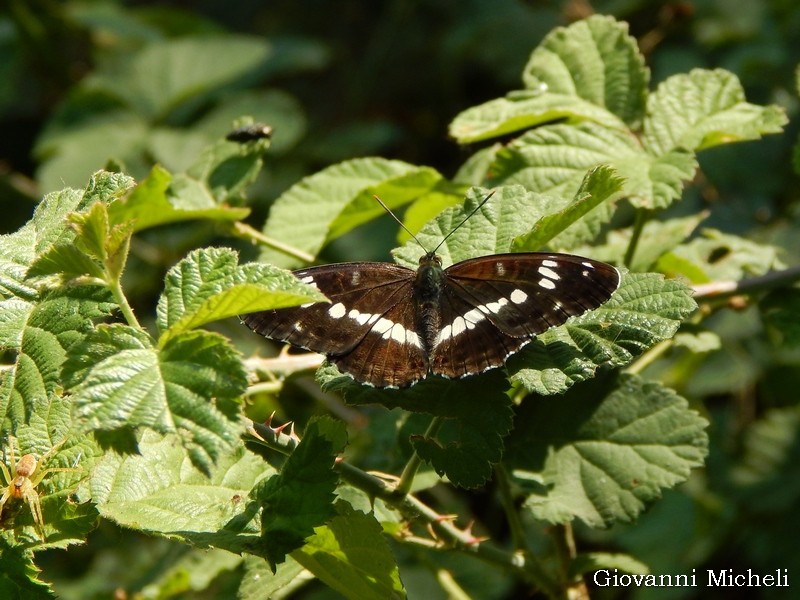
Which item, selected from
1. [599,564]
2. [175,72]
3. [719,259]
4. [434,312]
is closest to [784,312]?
[719,259]

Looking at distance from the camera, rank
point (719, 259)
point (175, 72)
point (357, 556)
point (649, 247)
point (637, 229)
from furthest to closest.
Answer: point (175, 72)
point (719, 259)
point (649, 247)
point (637, 229)
point (357, 556)

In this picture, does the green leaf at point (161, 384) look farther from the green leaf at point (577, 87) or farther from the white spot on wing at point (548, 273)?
the green leaf at point (577, 87)

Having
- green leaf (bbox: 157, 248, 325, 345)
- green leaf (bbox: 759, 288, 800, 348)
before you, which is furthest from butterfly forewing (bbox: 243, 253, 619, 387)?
green leaf (bbox: 759, 288, 800, 348)

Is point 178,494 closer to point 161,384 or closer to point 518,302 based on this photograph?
point 161,384

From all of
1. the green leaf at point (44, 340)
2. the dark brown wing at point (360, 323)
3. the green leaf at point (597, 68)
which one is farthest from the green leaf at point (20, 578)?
the green leaf at point (597, 68)

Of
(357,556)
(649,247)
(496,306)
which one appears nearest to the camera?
(357,556)

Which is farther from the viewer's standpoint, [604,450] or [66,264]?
[604,450]

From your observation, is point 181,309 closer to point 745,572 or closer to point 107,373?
point 107,373
